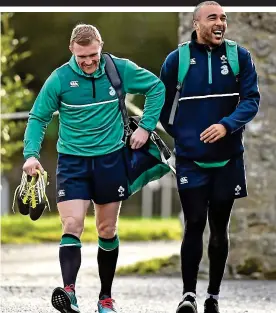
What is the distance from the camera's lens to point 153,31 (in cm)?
2989

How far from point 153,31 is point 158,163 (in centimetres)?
2208

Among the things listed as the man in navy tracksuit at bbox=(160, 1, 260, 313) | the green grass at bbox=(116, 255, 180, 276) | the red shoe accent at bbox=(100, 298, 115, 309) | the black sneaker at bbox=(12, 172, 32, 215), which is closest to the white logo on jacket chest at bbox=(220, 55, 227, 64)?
the man in navy tracksuit at bbox=(160, 1, 260, 313)

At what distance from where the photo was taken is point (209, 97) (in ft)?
25.4

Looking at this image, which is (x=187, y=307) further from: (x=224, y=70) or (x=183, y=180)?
(x=224, y=70)

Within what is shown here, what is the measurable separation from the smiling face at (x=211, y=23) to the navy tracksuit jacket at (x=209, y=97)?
86mm

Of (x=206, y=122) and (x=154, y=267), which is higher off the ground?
(x=206, y=122)

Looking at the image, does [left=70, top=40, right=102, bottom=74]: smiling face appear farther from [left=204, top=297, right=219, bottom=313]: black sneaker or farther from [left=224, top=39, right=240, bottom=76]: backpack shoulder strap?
[left=204, top=297, right=219, bottom=313]: black sneaker

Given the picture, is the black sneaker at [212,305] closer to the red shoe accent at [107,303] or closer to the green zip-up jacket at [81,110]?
the red shoe accent at [107,303]

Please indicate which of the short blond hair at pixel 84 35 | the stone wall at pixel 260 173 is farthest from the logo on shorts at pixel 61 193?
the stone wall at pixel 260 173

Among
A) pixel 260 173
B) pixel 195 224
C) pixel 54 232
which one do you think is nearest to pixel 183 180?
pixel 195 224

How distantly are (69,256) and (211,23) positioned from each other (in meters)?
1.50

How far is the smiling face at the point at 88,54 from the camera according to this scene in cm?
755

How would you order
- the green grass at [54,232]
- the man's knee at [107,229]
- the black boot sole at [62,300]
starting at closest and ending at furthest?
the black boot sole at [62,300] → the man's knee at [107,229] → the green grass at [54,232]
